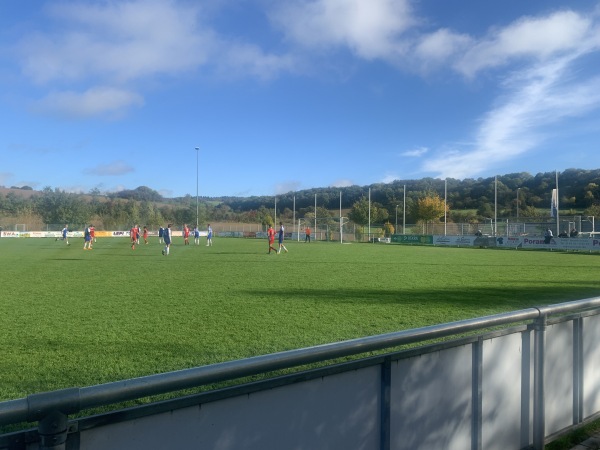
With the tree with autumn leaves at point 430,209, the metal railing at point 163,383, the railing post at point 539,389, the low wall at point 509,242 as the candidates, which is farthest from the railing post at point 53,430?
the tree with autumn leaves at point 430,209

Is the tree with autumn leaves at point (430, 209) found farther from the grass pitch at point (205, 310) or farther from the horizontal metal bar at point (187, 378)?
the horizontal metal bar at point (187, 378)

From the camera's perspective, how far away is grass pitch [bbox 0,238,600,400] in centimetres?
606

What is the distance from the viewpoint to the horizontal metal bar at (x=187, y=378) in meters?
1.65

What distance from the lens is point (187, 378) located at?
6.56 feet

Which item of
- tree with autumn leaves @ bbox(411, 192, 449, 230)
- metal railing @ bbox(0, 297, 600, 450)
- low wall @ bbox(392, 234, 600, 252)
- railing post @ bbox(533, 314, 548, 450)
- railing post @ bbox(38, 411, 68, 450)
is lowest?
low wall @ bbox(392, 234, 600, 252)

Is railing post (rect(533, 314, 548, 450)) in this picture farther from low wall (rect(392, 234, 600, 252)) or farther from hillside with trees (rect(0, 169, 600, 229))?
hillside with trees (rect(0, 169, 600, 229))

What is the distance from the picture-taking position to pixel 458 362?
3357 millimetres

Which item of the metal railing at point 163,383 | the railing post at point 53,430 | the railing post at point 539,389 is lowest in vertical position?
the railing post at point 539,389

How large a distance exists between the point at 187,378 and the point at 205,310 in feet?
26.0

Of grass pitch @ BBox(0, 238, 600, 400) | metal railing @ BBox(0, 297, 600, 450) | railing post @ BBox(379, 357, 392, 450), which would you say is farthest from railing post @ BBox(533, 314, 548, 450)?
grass pitch @ BBox(0, 238, 600, 400)

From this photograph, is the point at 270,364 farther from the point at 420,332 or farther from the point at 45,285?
the point at 45,285

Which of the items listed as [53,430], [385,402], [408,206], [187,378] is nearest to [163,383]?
[187,378]

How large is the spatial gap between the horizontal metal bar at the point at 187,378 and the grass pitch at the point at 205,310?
3.61m

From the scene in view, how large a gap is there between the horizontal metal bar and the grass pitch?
3.61 m
